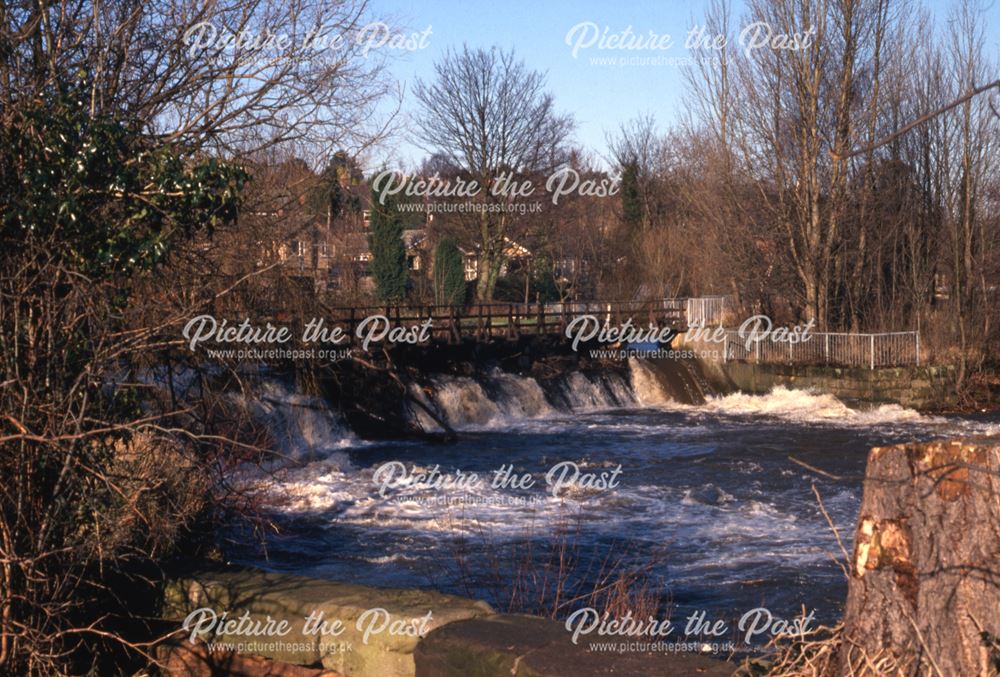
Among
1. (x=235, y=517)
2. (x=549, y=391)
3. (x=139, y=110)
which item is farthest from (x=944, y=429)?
(x=139, y=110)

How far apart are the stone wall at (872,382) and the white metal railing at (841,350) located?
0.36 m

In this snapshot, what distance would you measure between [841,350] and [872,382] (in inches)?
56.0

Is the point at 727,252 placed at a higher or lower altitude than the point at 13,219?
higher

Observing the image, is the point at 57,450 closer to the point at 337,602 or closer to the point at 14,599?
the point at 14,599

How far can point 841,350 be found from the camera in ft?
86.5

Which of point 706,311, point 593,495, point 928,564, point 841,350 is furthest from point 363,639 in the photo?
point 706,311

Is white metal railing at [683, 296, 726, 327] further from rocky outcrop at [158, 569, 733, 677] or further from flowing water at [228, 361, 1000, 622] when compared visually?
rocky outcrop at [158, 569, 733, 677]

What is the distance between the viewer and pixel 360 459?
18.2 meters

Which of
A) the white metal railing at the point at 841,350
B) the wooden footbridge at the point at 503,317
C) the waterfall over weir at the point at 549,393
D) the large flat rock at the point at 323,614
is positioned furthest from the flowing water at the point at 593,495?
the wooden footbridge at the point at 503,317

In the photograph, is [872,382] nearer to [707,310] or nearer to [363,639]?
[707,310]

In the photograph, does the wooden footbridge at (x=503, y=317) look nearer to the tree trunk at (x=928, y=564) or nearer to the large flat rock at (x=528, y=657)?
the large flat rock at (x=528, y=657)

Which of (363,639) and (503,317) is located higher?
(503,317)

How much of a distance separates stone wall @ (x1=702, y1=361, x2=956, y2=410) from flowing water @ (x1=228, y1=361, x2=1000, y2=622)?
431 millimetres

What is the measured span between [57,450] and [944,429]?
20.9 meters
